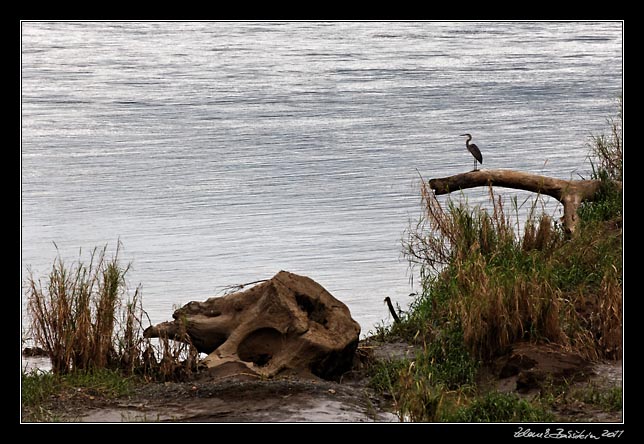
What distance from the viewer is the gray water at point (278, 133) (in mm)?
14625

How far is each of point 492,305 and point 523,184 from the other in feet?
11.3

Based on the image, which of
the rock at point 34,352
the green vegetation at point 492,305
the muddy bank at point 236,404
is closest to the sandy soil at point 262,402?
the muddy bank at point 236,404

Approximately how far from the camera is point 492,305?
34.8 ft

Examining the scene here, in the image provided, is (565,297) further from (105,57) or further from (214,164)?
(105,57)

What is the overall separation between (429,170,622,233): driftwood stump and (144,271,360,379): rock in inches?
125

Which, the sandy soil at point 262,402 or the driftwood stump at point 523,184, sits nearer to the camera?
the sandy soil at point 262,402

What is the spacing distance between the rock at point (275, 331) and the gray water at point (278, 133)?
157 cm

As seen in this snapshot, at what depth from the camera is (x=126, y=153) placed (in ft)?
64.8

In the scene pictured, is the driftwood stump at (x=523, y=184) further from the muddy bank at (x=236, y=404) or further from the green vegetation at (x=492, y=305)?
the muddy bank at (x=236, y=404)

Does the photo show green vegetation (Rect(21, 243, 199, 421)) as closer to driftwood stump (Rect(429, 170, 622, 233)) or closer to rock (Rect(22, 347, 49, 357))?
rock (Rect(22, 347, 49, 357))

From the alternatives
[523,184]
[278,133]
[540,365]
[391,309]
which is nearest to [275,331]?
[391,309]

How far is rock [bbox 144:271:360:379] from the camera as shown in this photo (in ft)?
34.6

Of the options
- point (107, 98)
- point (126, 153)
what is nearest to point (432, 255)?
point (126, 153)

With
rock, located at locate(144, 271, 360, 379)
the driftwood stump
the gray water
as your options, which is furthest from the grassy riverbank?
the driftwood stump
